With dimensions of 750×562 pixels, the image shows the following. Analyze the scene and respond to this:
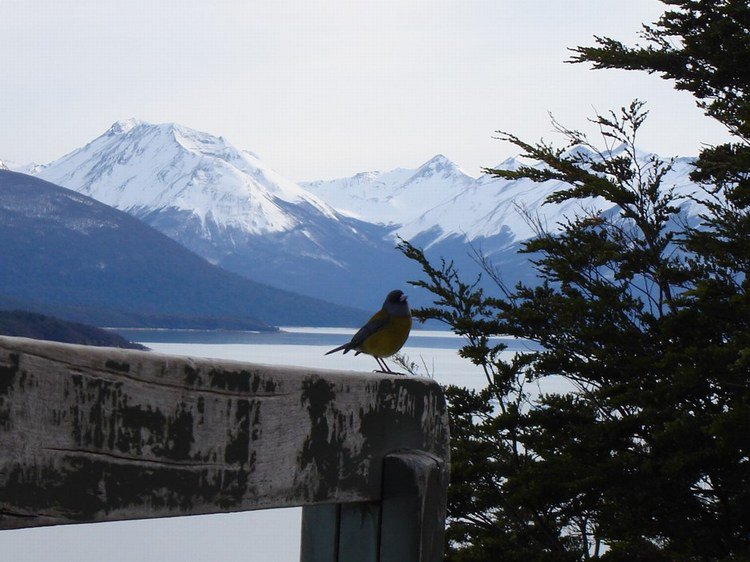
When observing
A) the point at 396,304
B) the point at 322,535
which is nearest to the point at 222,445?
the point at 322,535

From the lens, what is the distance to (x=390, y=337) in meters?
5.91

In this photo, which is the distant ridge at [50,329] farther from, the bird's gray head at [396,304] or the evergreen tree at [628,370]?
the bird's gray head at [396,304]

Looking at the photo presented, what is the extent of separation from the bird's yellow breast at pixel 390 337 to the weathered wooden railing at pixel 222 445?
13.2 feet

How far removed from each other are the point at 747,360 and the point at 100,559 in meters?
30.0

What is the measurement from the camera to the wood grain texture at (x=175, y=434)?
1124mm

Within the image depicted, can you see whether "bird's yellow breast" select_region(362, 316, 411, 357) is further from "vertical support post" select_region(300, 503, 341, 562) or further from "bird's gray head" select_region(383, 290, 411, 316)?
"vertical support post" select_region(300, 503, 341, 562)

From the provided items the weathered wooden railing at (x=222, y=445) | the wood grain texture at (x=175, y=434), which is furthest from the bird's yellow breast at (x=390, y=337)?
the wood grain texture at (x=175, y=434)

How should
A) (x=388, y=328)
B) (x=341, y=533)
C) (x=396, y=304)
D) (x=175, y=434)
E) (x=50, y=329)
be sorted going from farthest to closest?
(x=50, y=329)
(x=396, y=304)
(x=388, y=328)
(x=341, y=533)
(x=175, y=434)

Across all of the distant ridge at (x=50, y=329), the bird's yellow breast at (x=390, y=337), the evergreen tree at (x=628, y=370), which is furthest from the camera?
the distant ridge at (x=50, y=329)

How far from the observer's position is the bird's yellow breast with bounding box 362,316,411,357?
5.87 metres

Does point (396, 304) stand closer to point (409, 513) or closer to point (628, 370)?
point (628, 370)

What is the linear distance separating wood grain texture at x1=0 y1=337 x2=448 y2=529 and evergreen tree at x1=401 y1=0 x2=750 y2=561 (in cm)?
491

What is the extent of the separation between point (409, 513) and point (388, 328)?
4172 mm

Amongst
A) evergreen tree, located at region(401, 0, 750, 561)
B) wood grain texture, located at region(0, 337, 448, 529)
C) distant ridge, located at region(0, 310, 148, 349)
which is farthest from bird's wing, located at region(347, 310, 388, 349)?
distant ridge, located at region(0, 310, 148, 349)
